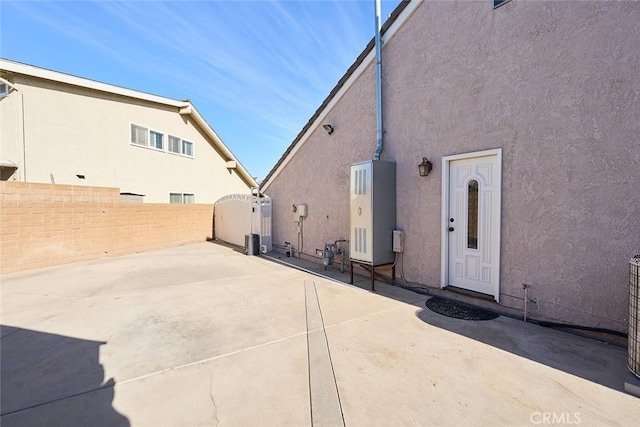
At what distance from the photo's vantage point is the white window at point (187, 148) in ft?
53.1

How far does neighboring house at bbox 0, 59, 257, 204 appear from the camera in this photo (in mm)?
10633

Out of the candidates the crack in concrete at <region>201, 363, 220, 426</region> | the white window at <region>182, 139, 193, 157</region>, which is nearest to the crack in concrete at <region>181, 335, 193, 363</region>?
the crack in concrete at <region>201, 363, 220, 426</region>

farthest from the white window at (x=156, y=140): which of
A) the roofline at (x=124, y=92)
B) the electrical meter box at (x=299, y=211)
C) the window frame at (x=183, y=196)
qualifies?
the electrical meter box at (x=299, y=211)

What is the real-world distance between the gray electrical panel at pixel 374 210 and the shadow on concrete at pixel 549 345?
1.48 metres

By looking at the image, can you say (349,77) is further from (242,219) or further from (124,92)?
(124,92)

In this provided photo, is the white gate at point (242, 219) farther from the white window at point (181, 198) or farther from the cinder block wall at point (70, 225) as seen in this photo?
the cinder block wall at point (70, 225)

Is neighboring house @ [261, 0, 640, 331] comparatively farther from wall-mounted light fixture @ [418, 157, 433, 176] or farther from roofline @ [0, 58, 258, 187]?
roofline @ [0, 58, 258, 187]

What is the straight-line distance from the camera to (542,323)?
164 inches

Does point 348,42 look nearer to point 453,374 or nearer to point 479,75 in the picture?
point 479,75

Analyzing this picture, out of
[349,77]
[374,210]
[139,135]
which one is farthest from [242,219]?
[374,210]

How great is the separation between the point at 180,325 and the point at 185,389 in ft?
5.78

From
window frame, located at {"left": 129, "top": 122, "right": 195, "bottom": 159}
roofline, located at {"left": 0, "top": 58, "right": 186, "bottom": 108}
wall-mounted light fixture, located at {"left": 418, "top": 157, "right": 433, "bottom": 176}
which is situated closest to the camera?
wall-mounted light fixture, located at {"left": 418, "top": 157, "right": 433, "bottom": 176}

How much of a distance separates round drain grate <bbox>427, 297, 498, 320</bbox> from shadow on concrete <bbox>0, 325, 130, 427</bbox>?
171 inches

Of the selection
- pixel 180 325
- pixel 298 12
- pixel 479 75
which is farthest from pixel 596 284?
pixel 298 12
